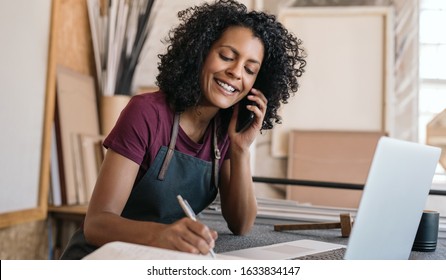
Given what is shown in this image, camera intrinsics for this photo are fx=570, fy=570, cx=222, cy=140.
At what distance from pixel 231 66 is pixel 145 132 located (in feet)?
0.97

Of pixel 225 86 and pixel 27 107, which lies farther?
pixel 27 107

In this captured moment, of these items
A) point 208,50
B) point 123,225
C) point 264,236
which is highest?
point 208,50

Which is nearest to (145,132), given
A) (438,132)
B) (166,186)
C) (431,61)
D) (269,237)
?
(166,186)

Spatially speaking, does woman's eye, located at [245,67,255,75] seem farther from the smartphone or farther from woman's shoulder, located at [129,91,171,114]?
woman's shoulder, located at [129,91,171,114]

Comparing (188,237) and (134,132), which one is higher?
(134,132)

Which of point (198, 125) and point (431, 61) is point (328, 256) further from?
point (431, 61)

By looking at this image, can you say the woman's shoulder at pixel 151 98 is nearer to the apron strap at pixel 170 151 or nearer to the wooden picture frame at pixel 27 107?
the apron strap at pixel 170 151

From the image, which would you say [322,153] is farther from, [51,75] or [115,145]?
[115,145]

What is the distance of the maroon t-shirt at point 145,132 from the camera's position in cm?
138

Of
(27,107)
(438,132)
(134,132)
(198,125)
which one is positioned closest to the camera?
(134,132)

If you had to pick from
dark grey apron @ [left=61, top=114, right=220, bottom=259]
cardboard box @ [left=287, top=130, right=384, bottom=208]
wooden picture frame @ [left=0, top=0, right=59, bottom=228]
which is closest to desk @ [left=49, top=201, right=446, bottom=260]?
dark grey apron @ [left=61, top=114, right=220, bottom=259]

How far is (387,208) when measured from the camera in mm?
1045

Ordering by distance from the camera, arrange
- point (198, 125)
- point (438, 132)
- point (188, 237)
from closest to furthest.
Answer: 1. point (188, 237)
2. point (198, 125)
3. point (438, 132)

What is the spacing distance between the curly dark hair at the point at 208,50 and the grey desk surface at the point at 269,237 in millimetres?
344
